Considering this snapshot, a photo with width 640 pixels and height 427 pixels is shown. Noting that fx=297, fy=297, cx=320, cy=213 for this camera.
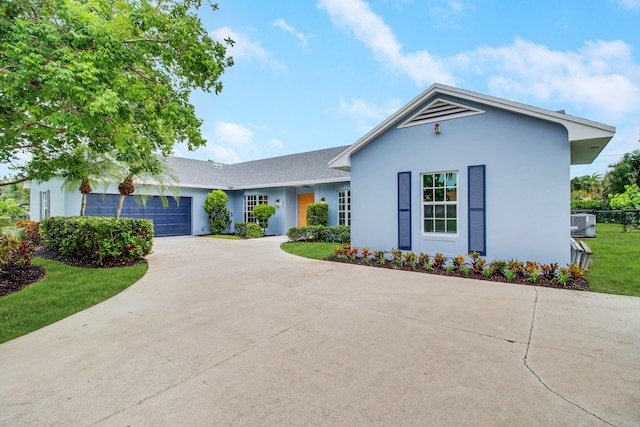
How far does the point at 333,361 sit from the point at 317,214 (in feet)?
Answer: 37.1

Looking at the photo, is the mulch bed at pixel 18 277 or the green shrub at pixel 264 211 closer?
the mulch bed at pixel 18 277

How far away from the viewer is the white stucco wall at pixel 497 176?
21.2ft

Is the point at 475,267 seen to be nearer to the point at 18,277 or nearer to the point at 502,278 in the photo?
the point at 502,278

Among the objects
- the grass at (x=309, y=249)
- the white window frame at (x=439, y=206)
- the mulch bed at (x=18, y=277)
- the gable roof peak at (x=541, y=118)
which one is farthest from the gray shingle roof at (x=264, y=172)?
the mulch bed at (x=18, y=277)

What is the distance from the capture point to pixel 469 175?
7.35 metres

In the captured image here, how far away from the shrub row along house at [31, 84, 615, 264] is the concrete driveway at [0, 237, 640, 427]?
1.87 meters

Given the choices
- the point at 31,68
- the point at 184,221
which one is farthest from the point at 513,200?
the point at 184,221

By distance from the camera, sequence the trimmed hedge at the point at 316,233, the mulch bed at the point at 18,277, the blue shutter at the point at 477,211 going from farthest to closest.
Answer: the trimmed hedge at the point at 316,233 → the blue shutter at the point at 477,211 → the mulch bed at the point at 18,277

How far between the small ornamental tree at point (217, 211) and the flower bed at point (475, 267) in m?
10.3

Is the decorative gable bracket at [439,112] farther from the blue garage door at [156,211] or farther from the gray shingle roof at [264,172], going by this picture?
the blue garage door at [156,211]

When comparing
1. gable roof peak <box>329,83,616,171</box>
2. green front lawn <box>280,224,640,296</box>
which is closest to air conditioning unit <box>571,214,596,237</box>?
green front lawn <box>280,224,640,296</box>

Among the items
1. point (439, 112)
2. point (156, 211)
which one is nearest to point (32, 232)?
point (156, 211)

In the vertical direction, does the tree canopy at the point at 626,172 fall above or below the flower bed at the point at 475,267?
above

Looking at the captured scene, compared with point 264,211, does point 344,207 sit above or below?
above
